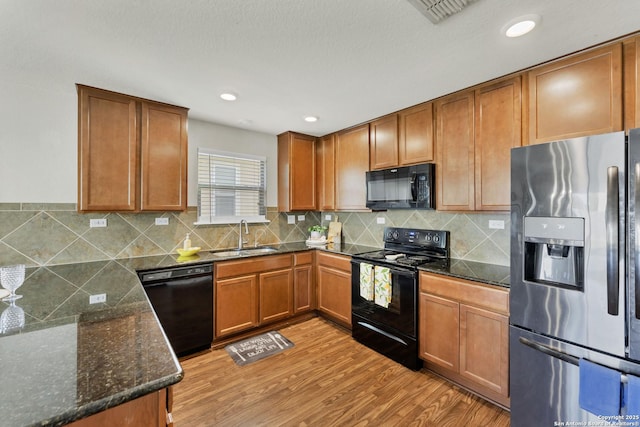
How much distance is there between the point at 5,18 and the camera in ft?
4.86

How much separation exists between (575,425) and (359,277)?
172 centimetres

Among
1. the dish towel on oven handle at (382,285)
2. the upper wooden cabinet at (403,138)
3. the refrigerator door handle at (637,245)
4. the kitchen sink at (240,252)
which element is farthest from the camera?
the kitchen sink at (240,252)

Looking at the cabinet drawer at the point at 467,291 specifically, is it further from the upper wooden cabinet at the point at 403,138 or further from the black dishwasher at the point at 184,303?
the black dishwasher at the point at 184,303

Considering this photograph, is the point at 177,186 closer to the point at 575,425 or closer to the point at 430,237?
the point at 430,237

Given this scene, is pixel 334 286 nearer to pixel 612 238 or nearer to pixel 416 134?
pixel 416 134

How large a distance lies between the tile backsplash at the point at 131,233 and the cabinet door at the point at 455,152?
319mm

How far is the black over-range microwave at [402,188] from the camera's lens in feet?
8.48

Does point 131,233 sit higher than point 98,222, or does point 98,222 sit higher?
point 98,222

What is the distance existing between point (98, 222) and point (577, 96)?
12.9 feet

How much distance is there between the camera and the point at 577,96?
1.80 metres

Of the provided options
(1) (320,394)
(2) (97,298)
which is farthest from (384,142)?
(2) (97,298)

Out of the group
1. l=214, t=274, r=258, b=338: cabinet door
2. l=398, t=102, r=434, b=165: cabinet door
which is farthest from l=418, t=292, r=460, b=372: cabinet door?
l=214, t=274, r=258, b=338: cabinet door

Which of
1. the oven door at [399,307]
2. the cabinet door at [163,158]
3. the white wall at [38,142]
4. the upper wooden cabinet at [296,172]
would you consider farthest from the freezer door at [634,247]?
Result: the white wall at [38,142]

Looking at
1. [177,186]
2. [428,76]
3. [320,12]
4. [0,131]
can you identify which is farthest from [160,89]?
[428,76]
